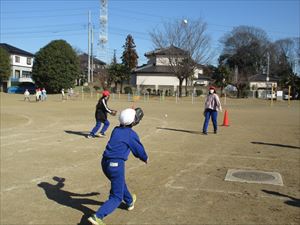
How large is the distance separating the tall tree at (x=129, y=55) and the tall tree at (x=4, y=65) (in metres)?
20.3

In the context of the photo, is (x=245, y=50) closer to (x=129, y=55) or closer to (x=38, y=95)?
(x=129, y=55)

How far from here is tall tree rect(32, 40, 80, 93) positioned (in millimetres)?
55531

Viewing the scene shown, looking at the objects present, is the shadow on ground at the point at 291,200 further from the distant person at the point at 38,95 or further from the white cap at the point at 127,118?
the distant person at the point at 38,95

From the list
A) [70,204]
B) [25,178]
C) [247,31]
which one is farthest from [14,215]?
[247,31]

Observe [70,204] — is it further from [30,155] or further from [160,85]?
[160,85]

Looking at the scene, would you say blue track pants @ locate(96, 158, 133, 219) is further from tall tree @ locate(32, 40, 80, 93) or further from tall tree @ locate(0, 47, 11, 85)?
tall tree @ locate(0, 47, 11, 85)

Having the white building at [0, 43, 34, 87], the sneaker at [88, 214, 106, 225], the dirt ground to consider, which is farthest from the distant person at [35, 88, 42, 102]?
the sneaker at [88, 214, 106, 225]

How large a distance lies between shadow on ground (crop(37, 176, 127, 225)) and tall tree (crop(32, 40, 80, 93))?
1950 inches

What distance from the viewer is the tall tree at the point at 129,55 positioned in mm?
73938

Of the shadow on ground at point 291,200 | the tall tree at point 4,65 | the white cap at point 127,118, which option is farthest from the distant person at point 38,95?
the white cap at point 127,118

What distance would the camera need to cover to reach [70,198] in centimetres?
669

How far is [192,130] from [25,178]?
29.4ft

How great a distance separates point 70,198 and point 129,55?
68420 mm

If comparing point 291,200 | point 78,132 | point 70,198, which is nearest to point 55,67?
point 78,132
